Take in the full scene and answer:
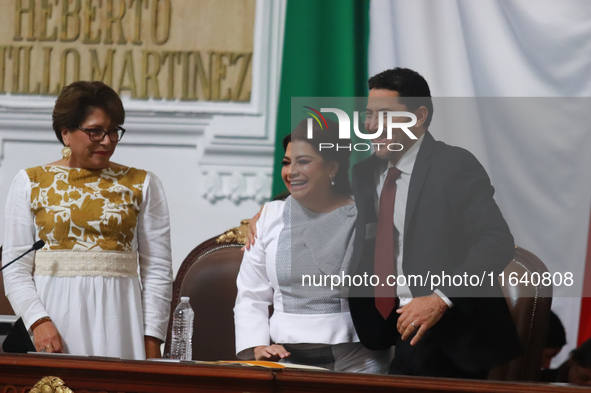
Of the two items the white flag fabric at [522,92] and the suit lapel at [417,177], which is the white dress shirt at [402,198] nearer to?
the suit lapel at [417,177]

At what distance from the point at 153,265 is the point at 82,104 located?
0.50 metres

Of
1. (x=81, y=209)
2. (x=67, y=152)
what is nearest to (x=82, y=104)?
(x=67, y=152)

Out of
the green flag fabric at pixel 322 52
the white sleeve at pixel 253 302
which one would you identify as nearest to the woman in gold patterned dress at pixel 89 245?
the white sleeve at pixel 253 302

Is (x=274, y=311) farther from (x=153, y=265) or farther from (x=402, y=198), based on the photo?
(x=402, y=198)

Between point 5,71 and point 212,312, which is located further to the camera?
point 5,71

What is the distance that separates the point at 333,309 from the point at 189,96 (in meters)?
1.56

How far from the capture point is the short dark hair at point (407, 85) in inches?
76.9

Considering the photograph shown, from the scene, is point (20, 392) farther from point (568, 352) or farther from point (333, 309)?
point (568, 352)

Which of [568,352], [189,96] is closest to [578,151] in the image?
[568,352]

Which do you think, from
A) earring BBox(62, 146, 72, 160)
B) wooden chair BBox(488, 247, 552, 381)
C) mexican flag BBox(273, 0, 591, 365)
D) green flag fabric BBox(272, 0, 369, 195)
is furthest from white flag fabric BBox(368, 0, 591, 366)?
earring BBox(62, 146, 72, 160)

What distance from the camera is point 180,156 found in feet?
10.4

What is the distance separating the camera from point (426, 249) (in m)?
1.88

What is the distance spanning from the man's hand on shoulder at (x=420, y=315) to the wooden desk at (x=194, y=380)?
0.33 m

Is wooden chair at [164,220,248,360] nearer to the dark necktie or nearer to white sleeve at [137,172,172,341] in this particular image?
white sleeve at [137,172,172,341]
